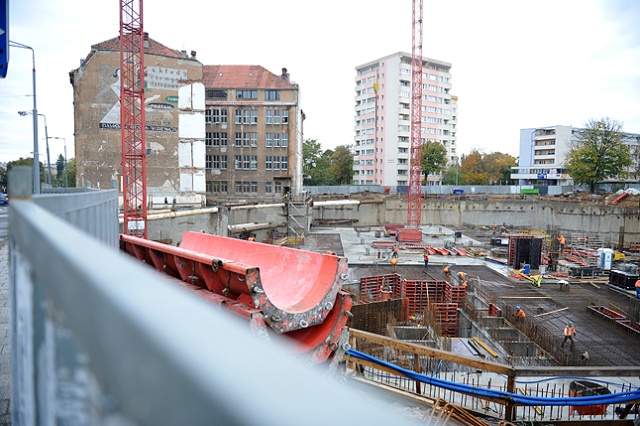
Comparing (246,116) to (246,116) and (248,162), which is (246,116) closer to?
(246,116)

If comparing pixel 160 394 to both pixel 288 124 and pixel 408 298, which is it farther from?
pixel 288 124

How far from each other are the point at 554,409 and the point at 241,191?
142ft

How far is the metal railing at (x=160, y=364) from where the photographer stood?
53 cm

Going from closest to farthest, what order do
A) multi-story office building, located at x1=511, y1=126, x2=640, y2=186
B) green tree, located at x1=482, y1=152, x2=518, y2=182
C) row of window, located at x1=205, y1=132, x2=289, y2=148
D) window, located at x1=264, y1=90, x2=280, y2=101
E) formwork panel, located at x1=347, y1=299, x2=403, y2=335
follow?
formwork panel, located at x1=347, y1=299, x2=403, y2=335 → window, located at x1=264, y1=90, x2=280, y2=101 → row of window, located at x1=205, y1=132, x2=289, y2=148 → green tree, located at x1=482, y1=152, x2=518, y2=182 → multi-story office building, located at x1=511, y1=126, x2=640, y2=186

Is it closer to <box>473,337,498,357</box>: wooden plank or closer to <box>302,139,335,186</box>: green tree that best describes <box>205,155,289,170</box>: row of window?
<box>302,139,335,186</box>: green tree

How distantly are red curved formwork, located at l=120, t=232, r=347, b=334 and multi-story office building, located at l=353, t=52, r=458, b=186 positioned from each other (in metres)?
72.1

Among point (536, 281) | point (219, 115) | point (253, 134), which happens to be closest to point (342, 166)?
point (253, 134)

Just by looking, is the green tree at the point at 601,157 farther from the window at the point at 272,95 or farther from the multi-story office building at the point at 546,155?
the window at the point at 272,95

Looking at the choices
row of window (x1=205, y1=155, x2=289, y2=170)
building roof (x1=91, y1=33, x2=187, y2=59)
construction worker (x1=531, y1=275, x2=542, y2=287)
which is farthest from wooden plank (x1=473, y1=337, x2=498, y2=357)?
row of window (x1=205, y1=155, x2=289, y2=170)

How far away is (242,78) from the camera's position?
168ft

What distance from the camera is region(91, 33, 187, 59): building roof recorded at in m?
34.1

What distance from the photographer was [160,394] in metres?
0.58

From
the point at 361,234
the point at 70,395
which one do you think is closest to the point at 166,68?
the point at 361,234

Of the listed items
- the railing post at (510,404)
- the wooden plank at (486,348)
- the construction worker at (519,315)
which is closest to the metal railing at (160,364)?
the railing post at (510,404)
